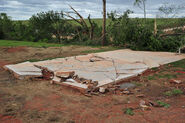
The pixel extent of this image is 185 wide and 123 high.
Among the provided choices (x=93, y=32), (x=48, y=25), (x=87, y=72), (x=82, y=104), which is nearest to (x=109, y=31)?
(x=93, y=32)

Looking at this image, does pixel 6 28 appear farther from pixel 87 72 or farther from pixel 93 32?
pixel 87 72

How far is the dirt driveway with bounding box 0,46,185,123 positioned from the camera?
2.59 meters

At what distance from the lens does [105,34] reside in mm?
13570

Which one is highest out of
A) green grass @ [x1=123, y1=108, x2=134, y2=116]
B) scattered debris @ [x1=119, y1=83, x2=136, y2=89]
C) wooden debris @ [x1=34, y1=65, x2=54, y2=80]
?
wooden debris @ [x1=34, y1=65, x2=54, y2=80]

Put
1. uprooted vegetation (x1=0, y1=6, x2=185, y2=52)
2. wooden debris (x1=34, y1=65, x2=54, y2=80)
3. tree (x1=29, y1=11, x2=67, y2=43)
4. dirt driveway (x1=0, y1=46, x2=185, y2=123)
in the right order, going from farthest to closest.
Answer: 1. tree (x1=29, y1=11, x2=67, y2=43)
2. uprooted vegetation (x1=0, y1=6, x2=185, y2=52)
3. wooden debris (x1=34, y1=65, x2=54, y2=80)
4. dirt driveway (x1=0, y1=46, x2=185, y2=123)

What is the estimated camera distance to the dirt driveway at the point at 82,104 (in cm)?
259

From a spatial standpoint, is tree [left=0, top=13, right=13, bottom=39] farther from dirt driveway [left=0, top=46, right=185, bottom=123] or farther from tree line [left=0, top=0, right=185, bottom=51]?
dirt driveway [left=0, top=46, right=185, bottom=123]

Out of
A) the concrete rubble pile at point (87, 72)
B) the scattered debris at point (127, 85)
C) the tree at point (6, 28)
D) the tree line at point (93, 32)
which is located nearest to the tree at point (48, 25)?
the tree line at point (93, 32)

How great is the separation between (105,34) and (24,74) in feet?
31.7

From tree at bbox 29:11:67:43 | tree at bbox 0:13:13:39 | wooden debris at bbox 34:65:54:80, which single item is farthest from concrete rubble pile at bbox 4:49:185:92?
tree at bbox 0:13:13:39

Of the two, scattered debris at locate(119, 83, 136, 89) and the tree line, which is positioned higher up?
the tree line

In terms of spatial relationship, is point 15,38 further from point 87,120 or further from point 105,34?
point 87,120

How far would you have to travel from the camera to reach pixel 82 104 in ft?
10.4

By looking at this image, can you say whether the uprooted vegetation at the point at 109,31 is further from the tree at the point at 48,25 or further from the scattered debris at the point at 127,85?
the scattered debris at the point at 127,85
